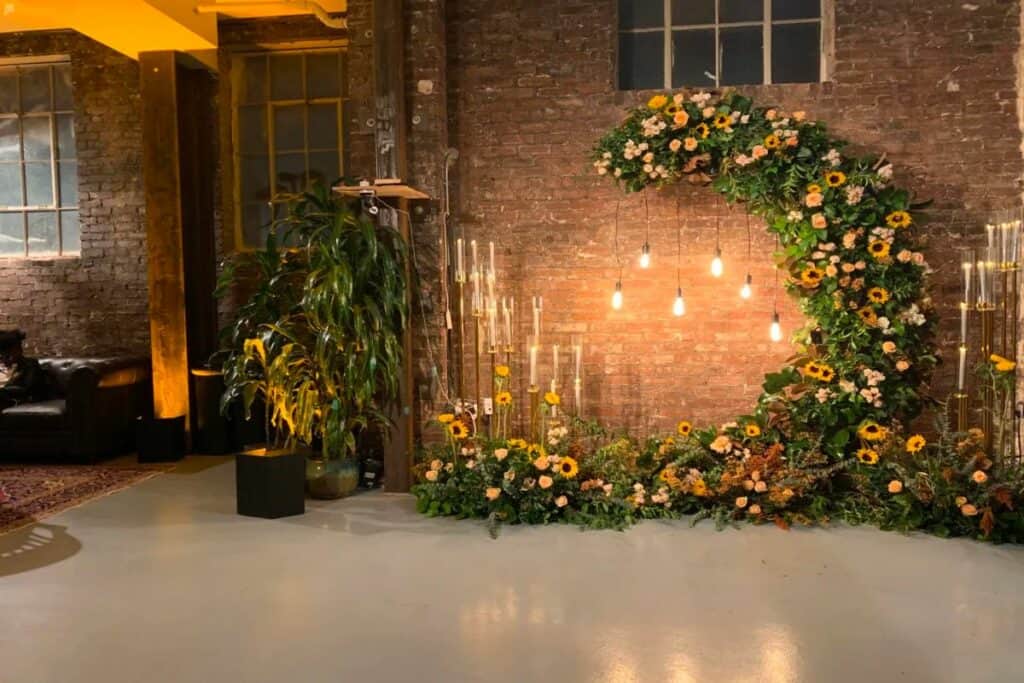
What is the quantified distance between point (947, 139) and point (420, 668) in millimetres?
4343

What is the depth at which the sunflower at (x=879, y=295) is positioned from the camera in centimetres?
469

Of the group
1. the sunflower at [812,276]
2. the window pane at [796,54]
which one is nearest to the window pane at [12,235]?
the window pane at [796,54]

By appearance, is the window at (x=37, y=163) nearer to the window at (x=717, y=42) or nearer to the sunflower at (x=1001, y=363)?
the window at (x=717, y=42)

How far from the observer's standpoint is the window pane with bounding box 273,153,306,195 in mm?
7379

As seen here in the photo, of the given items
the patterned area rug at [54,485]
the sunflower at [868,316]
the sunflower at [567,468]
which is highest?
the sunflower at [868,316]

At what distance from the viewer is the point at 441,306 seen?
5422 millimetres

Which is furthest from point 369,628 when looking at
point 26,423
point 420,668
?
point 26,423

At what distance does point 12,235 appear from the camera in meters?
7.64

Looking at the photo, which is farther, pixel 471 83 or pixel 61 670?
pixel 471 83

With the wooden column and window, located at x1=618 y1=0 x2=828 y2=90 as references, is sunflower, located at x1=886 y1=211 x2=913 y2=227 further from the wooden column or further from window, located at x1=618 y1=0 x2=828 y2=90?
the wooden column

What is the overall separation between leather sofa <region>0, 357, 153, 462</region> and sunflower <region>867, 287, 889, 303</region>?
5206 millimetres

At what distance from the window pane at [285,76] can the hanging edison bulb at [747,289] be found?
419 centimetres

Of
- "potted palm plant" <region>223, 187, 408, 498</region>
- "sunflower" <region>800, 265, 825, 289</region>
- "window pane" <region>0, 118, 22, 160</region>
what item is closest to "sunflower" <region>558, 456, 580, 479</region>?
"potted palm plant" <region>223, 187, 408, 498</region>

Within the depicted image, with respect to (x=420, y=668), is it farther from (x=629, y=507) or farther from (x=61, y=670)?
(x=629, y=507)
